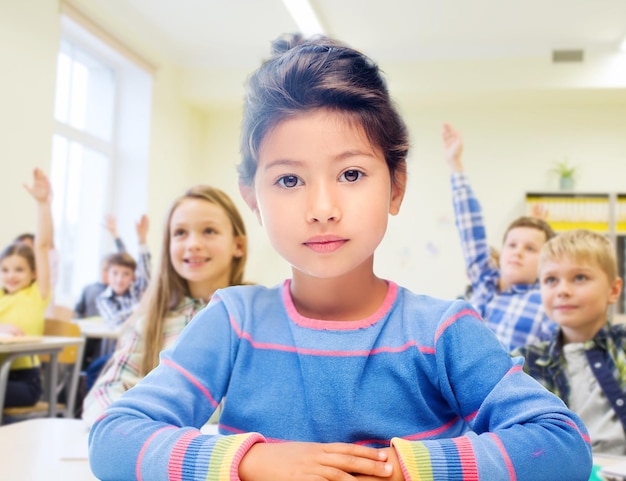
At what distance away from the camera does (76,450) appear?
103cm

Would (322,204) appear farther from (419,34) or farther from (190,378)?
(419,34)

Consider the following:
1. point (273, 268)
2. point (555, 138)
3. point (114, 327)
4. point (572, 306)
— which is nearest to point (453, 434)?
point (273, 268)

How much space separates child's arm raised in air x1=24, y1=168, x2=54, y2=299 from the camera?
12.7 feet

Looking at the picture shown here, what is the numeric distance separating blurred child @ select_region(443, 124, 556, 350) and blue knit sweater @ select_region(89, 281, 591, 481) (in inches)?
71.0

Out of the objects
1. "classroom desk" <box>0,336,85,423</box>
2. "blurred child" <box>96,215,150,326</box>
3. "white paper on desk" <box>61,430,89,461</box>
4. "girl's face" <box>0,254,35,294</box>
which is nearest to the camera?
"white paper on desk" <box>61,430,89,461</box>

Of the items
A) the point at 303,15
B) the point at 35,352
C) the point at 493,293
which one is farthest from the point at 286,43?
the point at 303,15

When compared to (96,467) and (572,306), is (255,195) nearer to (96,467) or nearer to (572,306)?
(96,467)

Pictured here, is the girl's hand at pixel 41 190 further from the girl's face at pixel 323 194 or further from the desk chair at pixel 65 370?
the girl's face at pixel 323 194

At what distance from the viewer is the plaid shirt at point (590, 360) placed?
1.69 m

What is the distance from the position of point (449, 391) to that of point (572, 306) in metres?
1.26

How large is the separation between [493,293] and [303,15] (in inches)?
144

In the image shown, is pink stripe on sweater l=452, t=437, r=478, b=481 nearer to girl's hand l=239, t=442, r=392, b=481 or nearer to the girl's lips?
girl's hand l=239, t=442, r=392, b=481

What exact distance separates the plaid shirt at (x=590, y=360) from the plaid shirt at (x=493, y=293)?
2.09 feet

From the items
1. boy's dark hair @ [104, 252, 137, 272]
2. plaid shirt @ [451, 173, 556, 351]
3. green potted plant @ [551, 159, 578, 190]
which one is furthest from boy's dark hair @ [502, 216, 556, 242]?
green potted plant @ [551, 159, 578, 190]
